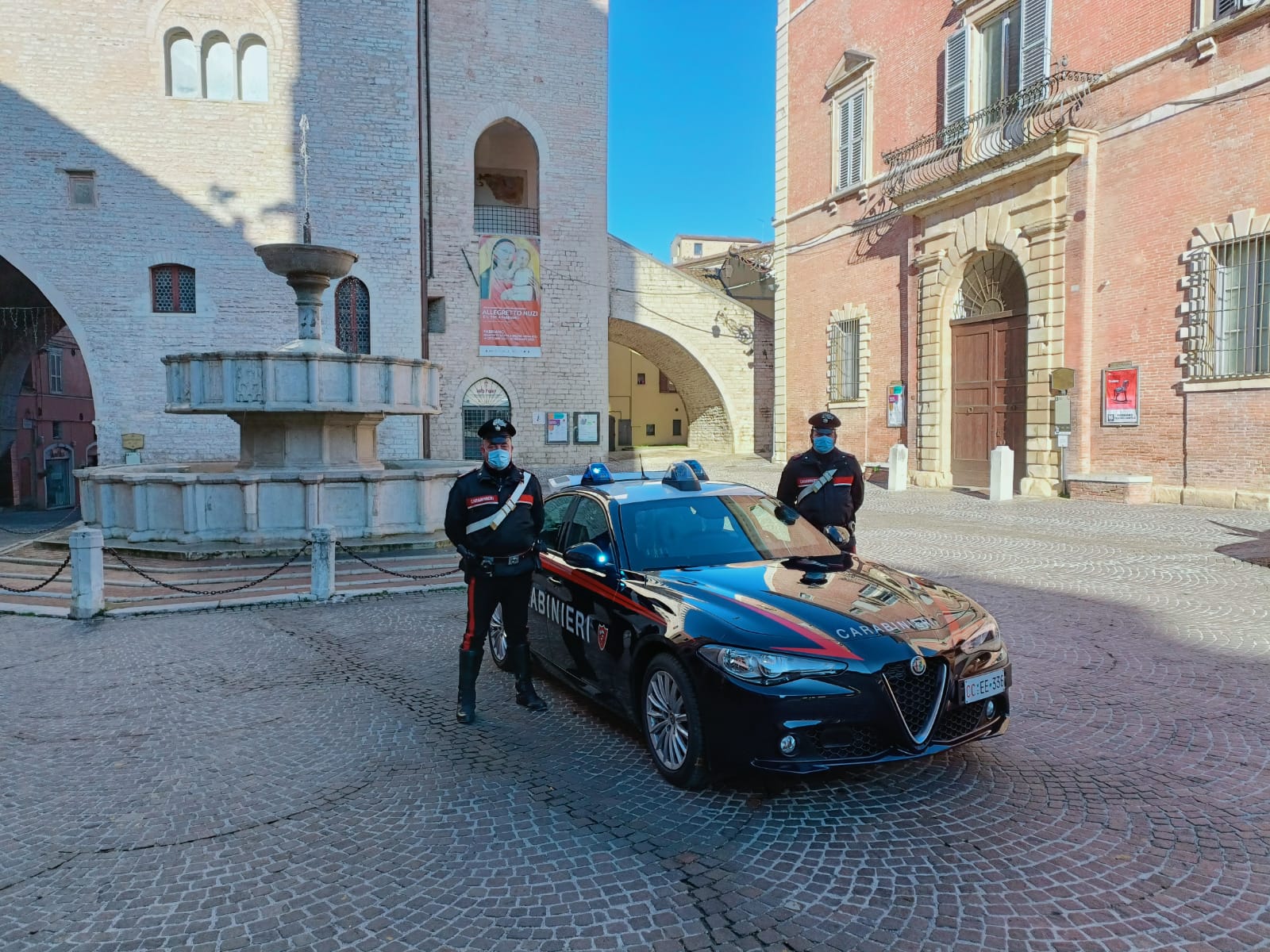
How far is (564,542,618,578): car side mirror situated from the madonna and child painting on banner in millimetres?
A: 23480

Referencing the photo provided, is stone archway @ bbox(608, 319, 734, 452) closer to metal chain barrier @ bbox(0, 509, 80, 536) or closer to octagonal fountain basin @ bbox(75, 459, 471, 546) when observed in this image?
metal chain barrier @ bbox(0, 509, 80, 536)

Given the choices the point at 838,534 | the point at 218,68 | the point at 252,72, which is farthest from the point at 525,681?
the point at 218,68

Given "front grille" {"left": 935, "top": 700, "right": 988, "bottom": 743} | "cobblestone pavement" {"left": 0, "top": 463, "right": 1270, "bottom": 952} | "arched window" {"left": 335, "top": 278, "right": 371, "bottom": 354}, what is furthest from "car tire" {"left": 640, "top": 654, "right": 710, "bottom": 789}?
"arched window" {"left": 335, "top": 278, "right": 371, "bottom": 354}

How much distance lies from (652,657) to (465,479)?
1.65 metres

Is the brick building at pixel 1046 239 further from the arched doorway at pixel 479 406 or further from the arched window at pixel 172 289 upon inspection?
the arched window at pixel 172 289

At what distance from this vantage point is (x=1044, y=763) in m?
4.26

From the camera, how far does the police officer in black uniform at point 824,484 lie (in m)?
6.98

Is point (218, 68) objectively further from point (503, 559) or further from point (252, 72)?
point (503, 559)

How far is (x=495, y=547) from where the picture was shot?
509cm

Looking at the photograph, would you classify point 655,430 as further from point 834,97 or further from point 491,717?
point 491,717

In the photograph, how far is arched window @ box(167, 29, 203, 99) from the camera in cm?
2444

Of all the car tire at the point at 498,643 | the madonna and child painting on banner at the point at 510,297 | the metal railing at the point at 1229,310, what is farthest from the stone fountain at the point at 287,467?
the madonna and child painting on banner at the point at 510,297

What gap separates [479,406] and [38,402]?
64.5ft

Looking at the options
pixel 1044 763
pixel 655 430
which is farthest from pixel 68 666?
pixel 655 430
